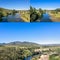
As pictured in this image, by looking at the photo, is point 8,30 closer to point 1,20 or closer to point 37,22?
point 1,20

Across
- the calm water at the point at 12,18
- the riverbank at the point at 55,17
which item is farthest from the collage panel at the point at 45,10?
the calm water at the point at 12,18

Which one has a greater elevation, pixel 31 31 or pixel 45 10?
pixel 45 10

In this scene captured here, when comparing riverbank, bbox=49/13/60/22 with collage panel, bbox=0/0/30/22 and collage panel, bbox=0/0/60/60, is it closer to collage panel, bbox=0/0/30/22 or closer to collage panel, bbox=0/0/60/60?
collage panel, bbox=0/0/60/60

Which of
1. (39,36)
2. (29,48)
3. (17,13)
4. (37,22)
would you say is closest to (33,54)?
(29,48)

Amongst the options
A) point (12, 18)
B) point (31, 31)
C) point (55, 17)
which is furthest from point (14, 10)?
point (55, 17)

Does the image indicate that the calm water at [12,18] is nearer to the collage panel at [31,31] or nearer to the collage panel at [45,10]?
the collage panel at [31,31]

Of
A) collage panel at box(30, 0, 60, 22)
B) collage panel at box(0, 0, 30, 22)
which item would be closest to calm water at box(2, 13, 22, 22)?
collage panel at box(0, 0, 30, 22)

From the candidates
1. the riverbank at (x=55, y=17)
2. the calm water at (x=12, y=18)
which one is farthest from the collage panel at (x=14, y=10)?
the riverbank at (x=55, y=17)

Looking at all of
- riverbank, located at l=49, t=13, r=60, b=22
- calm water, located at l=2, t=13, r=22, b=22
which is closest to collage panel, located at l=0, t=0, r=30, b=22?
calm water, located at l=2, t=13, r=22, b=22

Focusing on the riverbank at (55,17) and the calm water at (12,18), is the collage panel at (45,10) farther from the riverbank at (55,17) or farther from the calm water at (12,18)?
the calm water at (12,18)

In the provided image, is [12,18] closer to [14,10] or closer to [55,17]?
[14,10]
